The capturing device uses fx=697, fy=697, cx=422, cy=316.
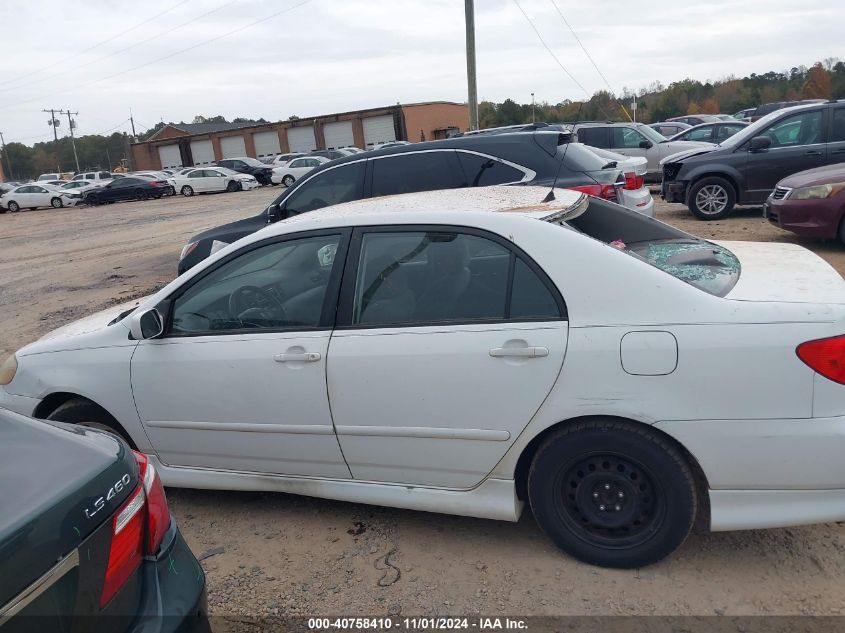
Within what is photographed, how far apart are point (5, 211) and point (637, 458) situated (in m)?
39.2

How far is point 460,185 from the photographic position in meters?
7.04

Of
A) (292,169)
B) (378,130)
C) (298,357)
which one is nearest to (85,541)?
(298,357)

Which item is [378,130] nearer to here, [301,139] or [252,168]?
[301,139]

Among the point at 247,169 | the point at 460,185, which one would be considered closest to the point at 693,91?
the point at 247,169

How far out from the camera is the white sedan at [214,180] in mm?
34062

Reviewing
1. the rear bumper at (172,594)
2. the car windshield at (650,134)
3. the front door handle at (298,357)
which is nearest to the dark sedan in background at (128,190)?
the car windshield at (650,134)

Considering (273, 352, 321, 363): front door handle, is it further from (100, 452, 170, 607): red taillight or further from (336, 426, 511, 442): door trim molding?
(100, 452, 170, 607): red taillight

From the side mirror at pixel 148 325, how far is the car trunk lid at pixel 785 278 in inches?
104

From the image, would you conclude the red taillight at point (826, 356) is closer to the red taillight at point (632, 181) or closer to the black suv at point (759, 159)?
the red taillight at point (632, 181)

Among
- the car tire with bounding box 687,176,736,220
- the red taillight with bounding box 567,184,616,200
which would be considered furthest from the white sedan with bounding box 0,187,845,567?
the car tire with bounding box 687,176,736,220

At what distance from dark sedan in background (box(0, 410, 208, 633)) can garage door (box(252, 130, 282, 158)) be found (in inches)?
2338

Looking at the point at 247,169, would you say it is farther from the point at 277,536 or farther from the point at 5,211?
the point at 277,536

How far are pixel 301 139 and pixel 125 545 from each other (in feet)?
192

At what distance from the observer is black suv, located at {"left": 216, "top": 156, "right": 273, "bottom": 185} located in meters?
36.6
